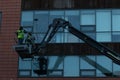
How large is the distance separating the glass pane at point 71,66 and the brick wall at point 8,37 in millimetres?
3620

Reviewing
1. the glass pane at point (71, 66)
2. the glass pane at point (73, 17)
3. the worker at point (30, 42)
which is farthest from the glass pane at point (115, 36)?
the worker at point (30, 42)

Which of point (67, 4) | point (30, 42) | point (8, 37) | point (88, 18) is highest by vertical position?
point (67, 4)

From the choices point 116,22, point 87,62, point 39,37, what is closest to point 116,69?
point 87,62

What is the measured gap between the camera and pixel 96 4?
116 ft

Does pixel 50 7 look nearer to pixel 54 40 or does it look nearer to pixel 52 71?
pixel 54 40

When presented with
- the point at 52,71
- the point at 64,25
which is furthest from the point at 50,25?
the point at 52,71

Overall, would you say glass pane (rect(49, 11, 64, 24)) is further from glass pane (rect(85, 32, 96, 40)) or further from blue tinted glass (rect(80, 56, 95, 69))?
blue tinted glass (rect(80, 56, 95, 69))

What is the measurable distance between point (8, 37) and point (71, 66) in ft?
17.3

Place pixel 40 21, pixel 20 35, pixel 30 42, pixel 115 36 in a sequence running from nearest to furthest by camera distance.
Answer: pixel 30 42, pixel 20 35, pixel 115 36, pixel 40 21

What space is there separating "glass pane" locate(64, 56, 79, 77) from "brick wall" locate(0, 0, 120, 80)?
3.62 metres

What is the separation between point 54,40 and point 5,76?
4.42 meters

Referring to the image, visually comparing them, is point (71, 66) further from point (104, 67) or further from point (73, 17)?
point (73, 17)

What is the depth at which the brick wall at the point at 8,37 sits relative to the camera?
34.2 metres

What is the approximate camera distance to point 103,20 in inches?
1368
